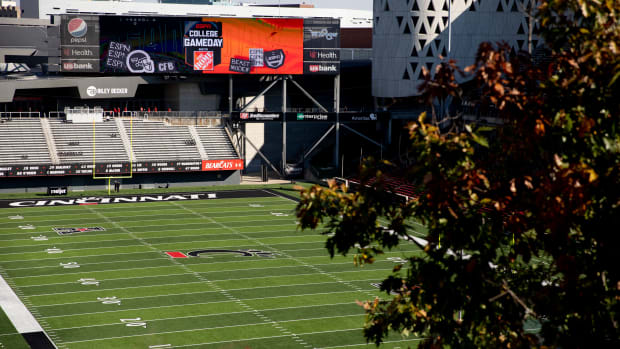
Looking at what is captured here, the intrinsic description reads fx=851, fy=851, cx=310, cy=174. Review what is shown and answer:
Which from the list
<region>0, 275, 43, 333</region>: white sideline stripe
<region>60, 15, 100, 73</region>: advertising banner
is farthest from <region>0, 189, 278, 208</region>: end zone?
<region>0, 275, 43, 333</region>: white sideline stripe

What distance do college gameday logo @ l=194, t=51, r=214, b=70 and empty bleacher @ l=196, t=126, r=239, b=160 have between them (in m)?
4.11

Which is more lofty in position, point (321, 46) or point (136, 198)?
point (321, 46)

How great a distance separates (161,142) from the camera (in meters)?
51.8

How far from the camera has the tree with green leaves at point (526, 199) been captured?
291 inches

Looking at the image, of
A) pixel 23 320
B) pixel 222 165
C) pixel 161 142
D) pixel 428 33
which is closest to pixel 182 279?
pixel 23 320

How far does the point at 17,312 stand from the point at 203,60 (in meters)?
31.6

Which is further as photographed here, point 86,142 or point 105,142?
point 105,142

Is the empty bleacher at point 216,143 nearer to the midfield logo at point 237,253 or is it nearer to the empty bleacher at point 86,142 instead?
the empty bleacher at point 86,142

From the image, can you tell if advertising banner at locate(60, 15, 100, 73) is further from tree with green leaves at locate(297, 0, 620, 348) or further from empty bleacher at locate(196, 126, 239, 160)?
tree with green leaves at locate(297, 0, 620, 348)

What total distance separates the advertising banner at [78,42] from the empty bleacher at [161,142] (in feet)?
15.0

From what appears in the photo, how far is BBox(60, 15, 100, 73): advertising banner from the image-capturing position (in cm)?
5019

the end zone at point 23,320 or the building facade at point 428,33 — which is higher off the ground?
the building facade at point 428,33

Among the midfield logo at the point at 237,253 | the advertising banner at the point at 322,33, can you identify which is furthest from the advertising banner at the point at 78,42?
the midfield logo at the point at 237,253

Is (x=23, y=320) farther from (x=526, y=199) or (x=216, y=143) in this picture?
(x=216, y=143)
